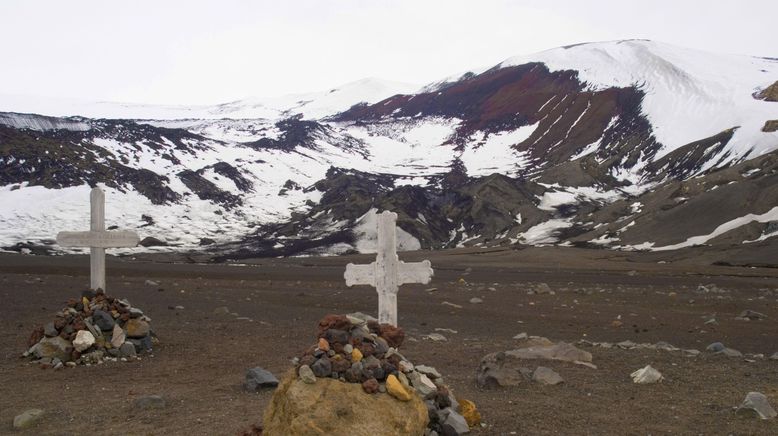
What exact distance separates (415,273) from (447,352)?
10.6 feet

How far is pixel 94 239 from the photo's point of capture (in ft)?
45.3

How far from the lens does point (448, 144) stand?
5487 inches

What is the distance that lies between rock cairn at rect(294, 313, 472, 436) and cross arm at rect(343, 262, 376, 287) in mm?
2482

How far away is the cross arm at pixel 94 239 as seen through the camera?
13.8 m

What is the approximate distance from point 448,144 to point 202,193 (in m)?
62.5

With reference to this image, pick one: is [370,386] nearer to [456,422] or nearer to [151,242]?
[456,422]

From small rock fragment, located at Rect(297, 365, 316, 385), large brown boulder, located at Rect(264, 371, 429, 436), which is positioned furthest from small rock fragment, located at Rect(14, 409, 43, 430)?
small rock fragment, located at Rect(297, 365, 316, 385)

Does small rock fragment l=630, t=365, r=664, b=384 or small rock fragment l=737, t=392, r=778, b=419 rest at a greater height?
small rock fragment l=737, t=392, r=778, b=419

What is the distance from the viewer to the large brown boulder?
568 cm

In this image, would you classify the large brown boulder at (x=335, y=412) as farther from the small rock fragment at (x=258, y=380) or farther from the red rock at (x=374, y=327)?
the small rock fragment at (x=258, y=380)

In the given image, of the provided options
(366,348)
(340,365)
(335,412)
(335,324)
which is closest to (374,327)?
(335,324)

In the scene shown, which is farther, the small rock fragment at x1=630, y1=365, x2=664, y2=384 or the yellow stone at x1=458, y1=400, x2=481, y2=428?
the small rock fragment at x1=630, y1=365, x2=664, y2=384

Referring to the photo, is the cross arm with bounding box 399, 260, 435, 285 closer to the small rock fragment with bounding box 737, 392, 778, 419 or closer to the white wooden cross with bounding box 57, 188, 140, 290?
the small rock fragment with bounding box 737, 392, 778, 419

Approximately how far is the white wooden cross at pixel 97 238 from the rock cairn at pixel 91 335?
1264 millimetres
